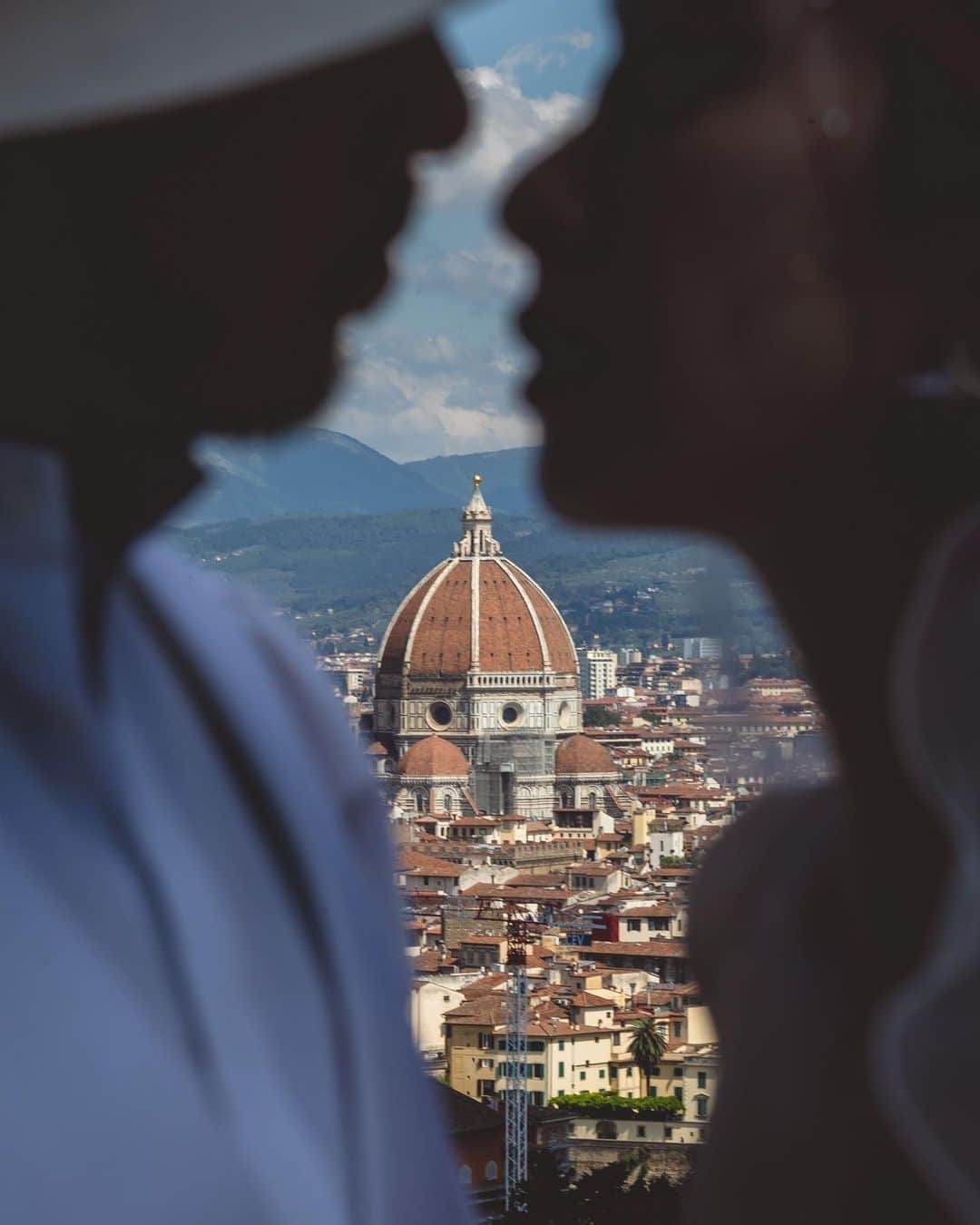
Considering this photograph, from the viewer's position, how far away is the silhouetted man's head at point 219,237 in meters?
0.26

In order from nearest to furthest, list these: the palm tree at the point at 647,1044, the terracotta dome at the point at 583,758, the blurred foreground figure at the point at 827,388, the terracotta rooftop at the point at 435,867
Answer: the blurred foreground figure at the point at 827,388
the palm tree at the point at 647,1044
the terracotta rooftop at the point at 435,867
the terracotta dome at the point at 583,758

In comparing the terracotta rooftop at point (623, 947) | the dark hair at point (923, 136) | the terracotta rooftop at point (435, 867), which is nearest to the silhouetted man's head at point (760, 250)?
the dark hair at point (923, 136)

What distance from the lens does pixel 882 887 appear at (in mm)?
213

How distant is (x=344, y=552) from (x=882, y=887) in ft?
2.23

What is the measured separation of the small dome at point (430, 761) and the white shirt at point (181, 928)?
2474cm

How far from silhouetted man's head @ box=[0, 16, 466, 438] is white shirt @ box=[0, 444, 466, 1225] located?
4cm

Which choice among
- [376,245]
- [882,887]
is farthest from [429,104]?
[882,887]

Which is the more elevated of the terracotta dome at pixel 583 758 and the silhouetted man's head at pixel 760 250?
the terracotta dome at pixel 583 758

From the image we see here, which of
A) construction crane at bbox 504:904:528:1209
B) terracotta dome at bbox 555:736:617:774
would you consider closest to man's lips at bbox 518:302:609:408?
construction crane at bbox 504:904:528:1209

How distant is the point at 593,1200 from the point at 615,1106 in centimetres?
436

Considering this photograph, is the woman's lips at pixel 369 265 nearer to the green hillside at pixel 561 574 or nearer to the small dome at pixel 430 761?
the green hillside at pixel 561 574

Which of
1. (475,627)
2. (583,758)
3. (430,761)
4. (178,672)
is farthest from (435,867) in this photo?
(178,672)

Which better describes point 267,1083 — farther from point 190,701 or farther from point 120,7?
point 120,7

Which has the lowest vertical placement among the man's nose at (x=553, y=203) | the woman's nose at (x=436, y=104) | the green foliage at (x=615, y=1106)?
the green foliage at (x=615, y=1106)
